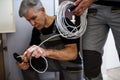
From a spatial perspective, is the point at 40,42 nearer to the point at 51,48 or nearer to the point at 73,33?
the point at 51,48

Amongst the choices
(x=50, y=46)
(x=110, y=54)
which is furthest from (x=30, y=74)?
(x=110, y=54)

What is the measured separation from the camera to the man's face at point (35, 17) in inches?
58.1

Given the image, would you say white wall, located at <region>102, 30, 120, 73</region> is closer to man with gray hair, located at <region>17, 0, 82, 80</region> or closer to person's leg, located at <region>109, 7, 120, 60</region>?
man with gray hair, located at <region>17, 0, 82, 80</region>

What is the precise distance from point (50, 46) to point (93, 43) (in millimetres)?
422

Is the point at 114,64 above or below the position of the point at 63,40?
below

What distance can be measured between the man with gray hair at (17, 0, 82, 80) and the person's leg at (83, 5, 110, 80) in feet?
0.65

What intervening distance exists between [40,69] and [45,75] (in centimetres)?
25

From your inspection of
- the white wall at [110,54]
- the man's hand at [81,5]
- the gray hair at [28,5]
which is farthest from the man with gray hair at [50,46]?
the white wall at [110,54]

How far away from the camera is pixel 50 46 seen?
1.63 meters

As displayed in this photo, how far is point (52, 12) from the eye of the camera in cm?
186

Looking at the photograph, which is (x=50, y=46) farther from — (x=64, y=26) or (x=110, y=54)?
(x=110, y=54)

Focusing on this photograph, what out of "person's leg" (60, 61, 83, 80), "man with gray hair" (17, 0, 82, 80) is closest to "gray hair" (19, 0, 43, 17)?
"man with gray hair" (17, 0, 82, 80)

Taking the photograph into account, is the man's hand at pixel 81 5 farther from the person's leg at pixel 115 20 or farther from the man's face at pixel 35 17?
the man's face at pixel 35 17

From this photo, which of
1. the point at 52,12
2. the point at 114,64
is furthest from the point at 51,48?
the point at 114,64
